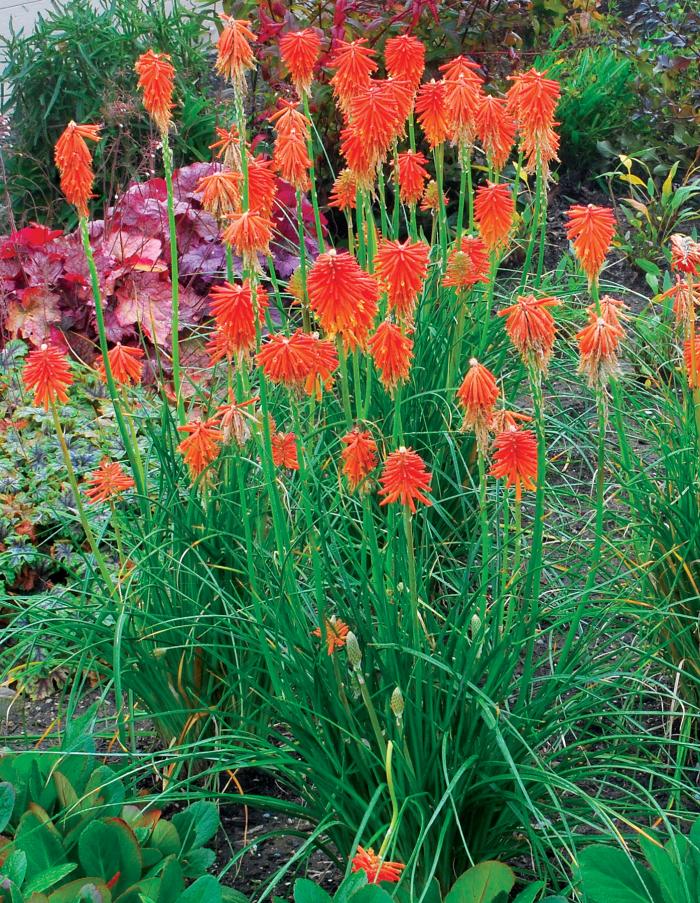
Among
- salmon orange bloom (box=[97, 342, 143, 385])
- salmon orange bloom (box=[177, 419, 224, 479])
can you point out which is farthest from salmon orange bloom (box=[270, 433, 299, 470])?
salmon orange bloom (box=[97, 342, 143, 385])

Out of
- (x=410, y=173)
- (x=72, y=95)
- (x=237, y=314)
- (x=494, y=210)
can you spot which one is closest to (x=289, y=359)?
(x=237, y=314)

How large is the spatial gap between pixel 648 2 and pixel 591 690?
190 inches

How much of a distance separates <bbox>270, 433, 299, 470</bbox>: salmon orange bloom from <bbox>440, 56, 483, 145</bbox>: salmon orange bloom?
32.2 inches

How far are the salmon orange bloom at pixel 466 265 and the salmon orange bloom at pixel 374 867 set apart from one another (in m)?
1.33

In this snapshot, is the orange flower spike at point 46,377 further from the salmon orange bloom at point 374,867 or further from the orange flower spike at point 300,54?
the salmon orange bloom at point 374,867

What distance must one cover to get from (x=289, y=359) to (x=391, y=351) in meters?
0.18

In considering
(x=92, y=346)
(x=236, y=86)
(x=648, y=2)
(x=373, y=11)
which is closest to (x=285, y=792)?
(x=236, y=86)

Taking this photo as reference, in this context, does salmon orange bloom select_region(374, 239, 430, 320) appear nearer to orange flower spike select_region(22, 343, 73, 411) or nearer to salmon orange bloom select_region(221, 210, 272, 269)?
salmon orange bloom select_region(221, 210, 272, 269)

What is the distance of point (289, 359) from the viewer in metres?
2.03

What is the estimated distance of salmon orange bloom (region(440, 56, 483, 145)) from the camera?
8.77 feet

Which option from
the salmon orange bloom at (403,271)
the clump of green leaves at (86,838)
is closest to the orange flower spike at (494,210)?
the salmon orange bloom at (403,271)

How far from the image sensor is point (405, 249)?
2066 millimetres

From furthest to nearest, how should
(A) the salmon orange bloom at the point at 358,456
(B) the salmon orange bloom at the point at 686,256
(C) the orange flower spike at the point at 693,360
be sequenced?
(C) the orange flower spike at the point at 693,360
(B) the salmon orange bloom at the point at 686,256
(A) the salmon orange bloom at the point at 358,456

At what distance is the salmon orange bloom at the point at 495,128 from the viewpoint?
291 cm
